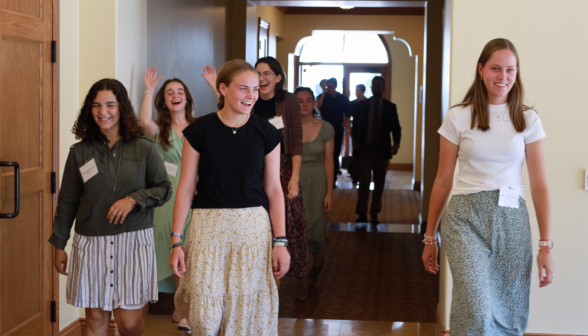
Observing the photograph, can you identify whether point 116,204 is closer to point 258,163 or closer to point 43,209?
point 258,163

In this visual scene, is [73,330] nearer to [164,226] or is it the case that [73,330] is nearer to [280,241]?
[164,226]

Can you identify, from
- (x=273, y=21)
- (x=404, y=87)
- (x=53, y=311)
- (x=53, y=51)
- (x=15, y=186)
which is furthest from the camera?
(x=404, y=87)

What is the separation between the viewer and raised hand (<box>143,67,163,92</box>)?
4.11 metres

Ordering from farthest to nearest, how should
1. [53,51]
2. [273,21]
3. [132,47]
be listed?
[273,21] < [132,47] < [53,51]

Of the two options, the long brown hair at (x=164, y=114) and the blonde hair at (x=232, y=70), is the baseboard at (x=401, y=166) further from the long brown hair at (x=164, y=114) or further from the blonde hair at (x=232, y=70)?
the blonde hair at (x=232, y=70)

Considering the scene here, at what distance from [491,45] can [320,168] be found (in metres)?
2.82

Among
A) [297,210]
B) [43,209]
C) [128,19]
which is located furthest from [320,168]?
[43,209]

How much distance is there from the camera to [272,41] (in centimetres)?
1070

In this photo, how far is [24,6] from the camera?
306 cm

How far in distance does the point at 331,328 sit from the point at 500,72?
2.29m

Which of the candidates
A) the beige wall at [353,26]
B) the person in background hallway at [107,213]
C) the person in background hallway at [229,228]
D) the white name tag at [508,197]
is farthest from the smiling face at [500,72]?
the beige wall at [353,26]

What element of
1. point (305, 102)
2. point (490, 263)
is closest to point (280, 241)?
point (490, 263)

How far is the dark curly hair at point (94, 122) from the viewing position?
8.93 feet

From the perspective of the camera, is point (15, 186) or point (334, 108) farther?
point (334, 108)
